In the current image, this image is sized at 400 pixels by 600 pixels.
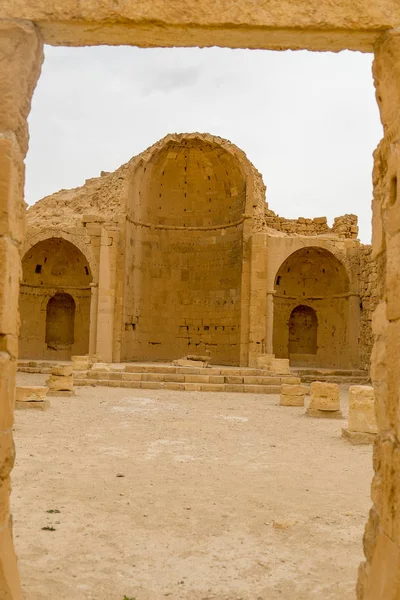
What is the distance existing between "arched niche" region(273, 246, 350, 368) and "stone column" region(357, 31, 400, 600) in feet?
55.6

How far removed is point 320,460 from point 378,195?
4.39 meters

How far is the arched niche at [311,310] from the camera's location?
65.6 ft

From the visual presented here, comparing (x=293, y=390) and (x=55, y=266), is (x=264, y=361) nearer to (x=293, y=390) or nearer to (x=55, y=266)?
(x=293, y=390)

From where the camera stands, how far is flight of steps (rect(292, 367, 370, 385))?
17109 millimetres

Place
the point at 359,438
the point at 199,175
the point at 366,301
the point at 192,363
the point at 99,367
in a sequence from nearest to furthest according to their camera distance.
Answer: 1. the point at 359,438
2. the point at 99,367
3. the point at 192,363
4. the point at 366,301
5. the point at 199,175

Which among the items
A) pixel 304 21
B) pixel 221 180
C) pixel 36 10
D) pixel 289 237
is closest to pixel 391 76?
pixel 304 21

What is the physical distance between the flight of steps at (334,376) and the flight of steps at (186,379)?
2185 millimetres

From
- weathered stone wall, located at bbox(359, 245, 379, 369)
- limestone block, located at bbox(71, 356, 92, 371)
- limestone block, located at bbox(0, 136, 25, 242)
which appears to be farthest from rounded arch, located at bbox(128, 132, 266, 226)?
limestone block, located at bbox(0, 136, 25, 242)

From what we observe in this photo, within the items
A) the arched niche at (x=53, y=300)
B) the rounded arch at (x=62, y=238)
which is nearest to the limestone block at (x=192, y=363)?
the rounded arch at (x=62, y=238)

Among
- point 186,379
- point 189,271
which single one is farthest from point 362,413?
point 189,271

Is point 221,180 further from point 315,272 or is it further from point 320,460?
point 320,460

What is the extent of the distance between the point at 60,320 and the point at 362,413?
15.7 meters

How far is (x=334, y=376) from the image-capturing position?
57.3ft

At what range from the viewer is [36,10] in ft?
9.07
